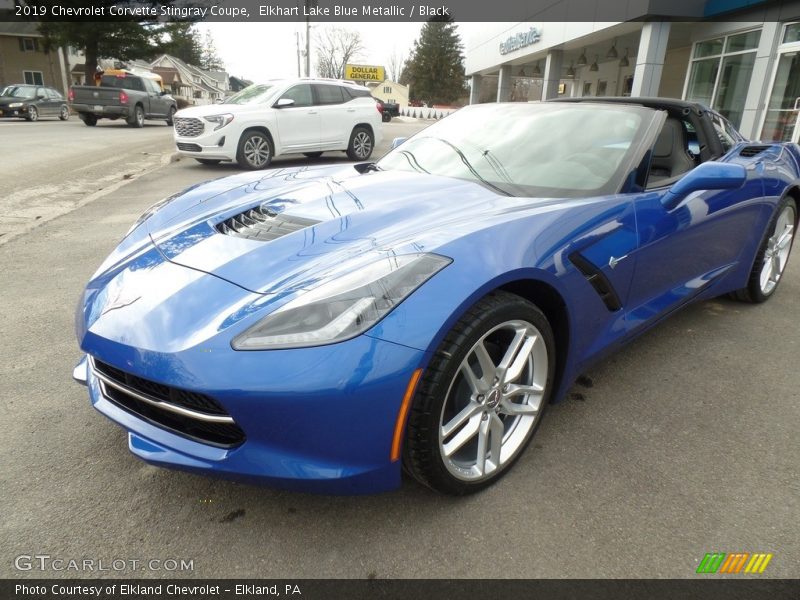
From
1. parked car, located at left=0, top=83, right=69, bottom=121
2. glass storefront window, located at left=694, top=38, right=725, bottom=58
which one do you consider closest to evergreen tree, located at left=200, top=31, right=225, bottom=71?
parked car, located at left=0, top=83, right=69, bottom=121

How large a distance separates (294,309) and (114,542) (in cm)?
89

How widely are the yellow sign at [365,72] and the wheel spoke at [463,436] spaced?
62.2 m

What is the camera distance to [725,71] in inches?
532

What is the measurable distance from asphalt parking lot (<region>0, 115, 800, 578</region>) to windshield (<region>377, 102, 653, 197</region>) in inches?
39.1

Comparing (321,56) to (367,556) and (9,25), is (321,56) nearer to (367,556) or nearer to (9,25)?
(9,25)

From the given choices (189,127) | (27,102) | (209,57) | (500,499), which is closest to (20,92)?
(27,102)

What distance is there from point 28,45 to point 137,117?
32.4 meters

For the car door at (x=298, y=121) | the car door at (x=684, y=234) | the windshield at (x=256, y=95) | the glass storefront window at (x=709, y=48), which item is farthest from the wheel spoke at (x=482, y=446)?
the glass storefront window at (x=709, y=48)

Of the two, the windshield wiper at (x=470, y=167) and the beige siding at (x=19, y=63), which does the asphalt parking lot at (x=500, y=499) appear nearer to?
the windshield wiper at (x=470, y=167)

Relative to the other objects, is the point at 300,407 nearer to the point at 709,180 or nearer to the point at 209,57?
the point at 709,180

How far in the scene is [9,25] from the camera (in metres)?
41.7

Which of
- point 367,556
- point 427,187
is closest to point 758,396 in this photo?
point 427,187

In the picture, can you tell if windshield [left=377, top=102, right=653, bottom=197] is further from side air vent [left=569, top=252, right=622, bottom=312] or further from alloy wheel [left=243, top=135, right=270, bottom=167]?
alloy wheel [left=243, top=135, right=270, bottom=167]

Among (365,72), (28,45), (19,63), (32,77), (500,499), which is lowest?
(500,499)
